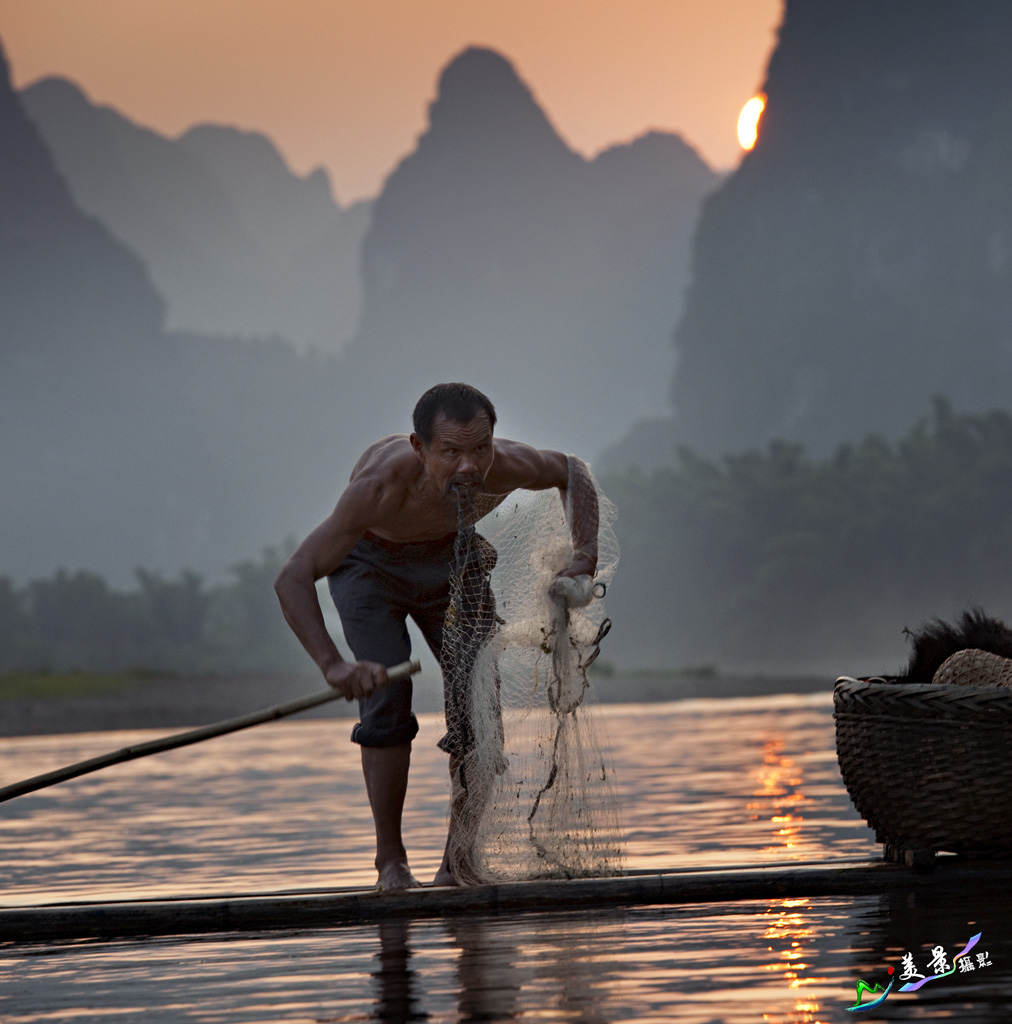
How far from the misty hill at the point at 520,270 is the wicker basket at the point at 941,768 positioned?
146621 millimetres

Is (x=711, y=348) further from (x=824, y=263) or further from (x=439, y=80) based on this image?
(x=439, y=80)

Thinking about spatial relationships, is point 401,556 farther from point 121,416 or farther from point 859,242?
point 121,416

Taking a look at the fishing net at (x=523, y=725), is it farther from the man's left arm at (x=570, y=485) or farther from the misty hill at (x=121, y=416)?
the misty hill at (x=121, y=416)

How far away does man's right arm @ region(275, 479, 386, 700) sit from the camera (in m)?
5.02

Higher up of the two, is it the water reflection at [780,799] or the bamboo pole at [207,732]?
the bamboo pole at [207,732]

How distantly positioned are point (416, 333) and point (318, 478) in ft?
70.7

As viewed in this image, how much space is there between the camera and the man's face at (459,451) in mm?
4945

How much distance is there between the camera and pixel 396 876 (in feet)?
17.1

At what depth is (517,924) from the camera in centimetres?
455

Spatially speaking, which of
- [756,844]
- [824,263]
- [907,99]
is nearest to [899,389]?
[824,263]

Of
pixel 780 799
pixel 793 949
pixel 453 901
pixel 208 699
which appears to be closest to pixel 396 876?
pixel 453 901

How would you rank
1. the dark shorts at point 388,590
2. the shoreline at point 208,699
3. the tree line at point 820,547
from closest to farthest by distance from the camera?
the dark shorts at point 388,590
the shoreline at point 208,699
the tree line at point 820,547

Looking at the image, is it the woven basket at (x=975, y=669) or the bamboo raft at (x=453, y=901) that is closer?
the bamboo raft at (x=453, y=901)

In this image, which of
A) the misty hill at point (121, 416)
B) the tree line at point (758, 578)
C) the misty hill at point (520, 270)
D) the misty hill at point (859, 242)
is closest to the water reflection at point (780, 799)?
the tree line at point (758, 578)
